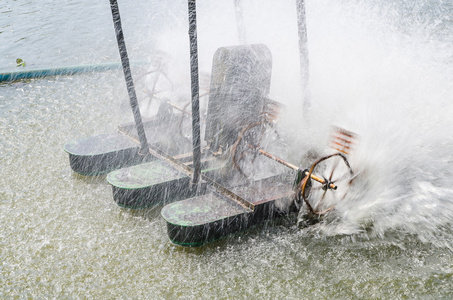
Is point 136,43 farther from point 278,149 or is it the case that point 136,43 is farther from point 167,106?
point 278,149

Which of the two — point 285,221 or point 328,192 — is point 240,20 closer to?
point 328,192

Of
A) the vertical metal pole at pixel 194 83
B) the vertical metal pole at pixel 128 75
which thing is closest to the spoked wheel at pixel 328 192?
the vertical metal pole at pixel 194 83

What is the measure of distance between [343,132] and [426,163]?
6.90 feet

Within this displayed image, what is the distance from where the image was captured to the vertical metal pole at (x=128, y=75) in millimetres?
4741

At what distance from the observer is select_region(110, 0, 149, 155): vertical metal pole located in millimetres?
4741

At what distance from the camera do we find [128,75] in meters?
5.17

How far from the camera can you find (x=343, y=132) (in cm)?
457

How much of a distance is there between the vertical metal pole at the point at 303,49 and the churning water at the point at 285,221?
1.40 feet

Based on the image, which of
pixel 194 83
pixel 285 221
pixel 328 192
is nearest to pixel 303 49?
pixel 328 192

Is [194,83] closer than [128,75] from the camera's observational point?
Yes

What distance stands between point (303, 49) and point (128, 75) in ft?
9.83

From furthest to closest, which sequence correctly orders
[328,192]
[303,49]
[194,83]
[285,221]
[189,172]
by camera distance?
[303,49], [189,172], [328,192], [285,221], [194,83]

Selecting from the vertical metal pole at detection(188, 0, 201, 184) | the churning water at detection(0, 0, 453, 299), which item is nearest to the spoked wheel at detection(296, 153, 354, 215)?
the churning water at detection(0, 0, 453, 299)

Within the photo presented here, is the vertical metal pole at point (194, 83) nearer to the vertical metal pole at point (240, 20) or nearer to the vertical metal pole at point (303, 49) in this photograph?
the vertical metal pole at point (303, 49)
